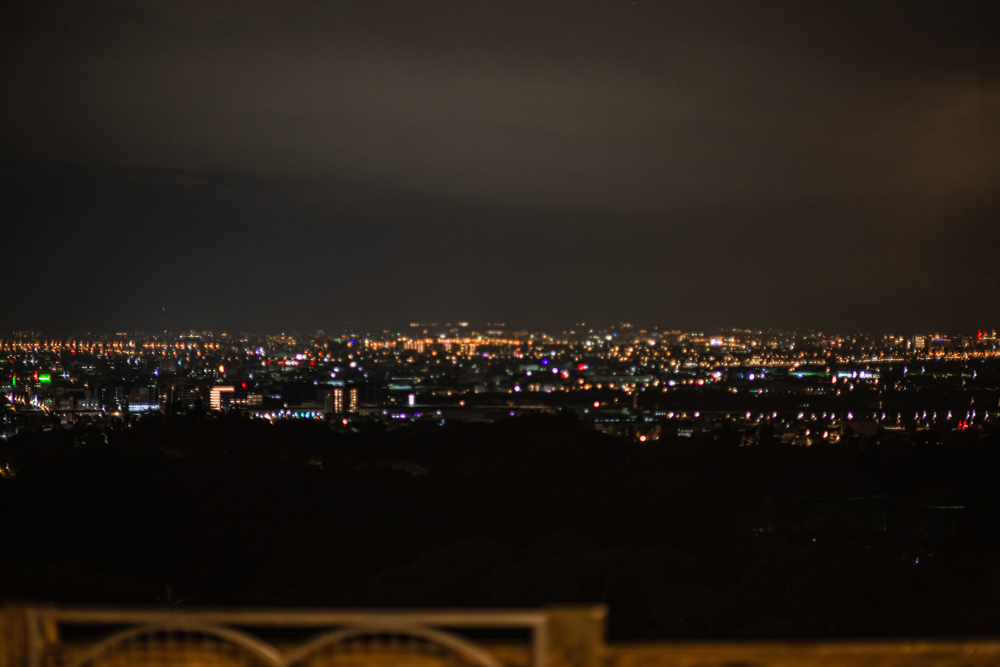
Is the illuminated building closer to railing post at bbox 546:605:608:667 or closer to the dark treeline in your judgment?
the dark treeline

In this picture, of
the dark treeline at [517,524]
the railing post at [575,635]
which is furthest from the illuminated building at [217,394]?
the railing post at [575,635]

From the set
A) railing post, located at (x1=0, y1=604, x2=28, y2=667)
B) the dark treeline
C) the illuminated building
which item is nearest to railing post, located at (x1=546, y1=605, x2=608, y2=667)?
railing post, located at (x1=0, y1=604, x2=28, y2=667)

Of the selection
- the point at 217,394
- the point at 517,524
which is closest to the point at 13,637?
the point at 517,524

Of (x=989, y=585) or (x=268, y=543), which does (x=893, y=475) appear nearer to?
(x=989, y=585)

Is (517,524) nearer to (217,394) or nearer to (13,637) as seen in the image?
Answer: (13,637)

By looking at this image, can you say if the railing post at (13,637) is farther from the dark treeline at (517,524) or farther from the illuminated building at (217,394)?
the illuminated building at (217,394)
